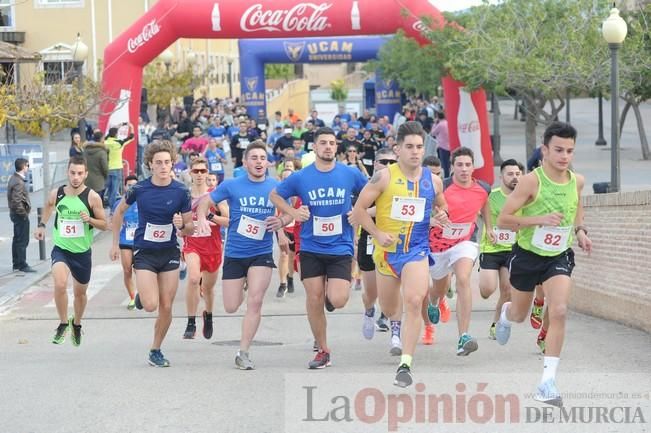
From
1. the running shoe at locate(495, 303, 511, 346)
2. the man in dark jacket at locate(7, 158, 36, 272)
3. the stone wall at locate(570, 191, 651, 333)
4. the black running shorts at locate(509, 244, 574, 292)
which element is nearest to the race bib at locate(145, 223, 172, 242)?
the running shoe at locate(495, 303, 511, 346)

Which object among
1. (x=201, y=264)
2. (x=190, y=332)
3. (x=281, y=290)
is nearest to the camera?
(x=190, y=332)

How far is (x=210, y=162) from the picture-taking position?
82.7 ft

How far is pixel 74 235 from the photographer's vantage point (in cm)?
1122

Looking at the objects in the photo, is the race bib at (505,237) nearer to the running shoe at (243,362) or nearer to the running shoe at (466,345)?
the running shoe at (466,345)

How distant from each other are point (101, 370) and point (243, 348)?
3.79 feet

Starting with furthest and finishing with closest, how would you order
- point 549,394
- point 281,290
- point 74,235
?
1. point 281,290
2. point 74,235
3. point 549,394

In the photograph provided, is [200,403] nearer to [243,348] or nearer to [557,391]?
[243,348]

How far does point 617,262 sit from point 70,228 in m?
5.19

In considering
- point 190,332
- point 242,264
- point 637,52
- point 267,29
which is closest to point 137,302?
point 190,332

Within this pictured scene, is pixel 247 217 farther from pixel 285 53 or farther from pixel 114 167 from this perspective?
pixel 285 53

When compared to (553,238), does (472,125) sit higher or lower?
higher

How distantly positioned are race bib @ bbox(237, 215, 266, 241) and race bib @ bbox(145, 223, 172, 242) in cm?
60

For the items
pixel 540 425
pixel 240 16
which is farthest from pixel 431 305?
pixel 240 16

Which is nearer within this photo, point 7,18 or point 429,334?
point 429,334
